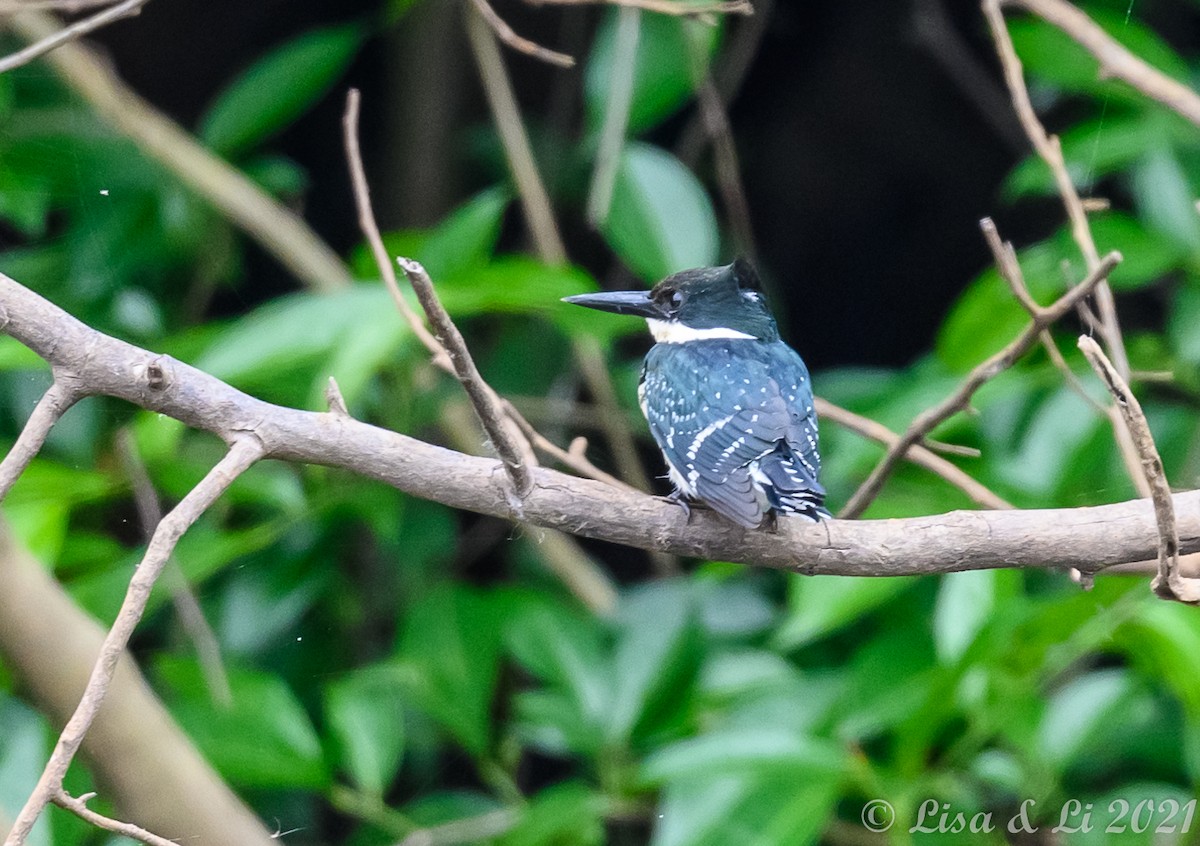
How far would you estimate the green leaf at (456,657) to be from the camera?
1822mm

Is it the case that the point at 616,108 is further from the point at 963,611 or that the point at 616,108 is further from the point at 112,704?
the point at 112,704

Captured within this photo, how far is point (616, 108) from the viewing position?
1.90 m

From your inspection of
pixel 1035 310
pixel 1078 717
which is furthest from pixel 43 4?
pixel 1078 717

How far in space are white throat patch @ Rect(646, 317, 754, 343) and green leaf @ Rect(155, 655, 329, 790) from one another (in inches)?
28.1

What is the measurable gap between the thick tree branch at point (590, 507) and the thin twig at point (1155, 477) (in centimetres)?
11

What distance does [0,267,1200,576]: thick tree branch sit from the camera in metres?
0.90

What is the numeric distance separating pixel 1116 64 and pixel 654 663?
995 mm

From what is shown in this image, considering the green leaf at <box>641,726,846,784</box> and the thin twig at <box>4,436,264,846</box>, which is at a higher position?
the thin twig at <box>4,436,264,846</box>

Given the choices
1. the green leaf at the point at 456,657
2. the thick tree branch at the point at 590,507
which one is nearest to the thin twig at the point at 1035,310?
the thick tree branch at the point at 590,507

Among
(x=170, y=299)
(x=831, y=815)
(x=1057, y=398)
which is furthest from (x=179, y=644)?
(x=1057, y=398)

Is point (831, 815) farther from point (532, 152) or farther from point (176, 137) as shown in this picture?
point (176, 137)

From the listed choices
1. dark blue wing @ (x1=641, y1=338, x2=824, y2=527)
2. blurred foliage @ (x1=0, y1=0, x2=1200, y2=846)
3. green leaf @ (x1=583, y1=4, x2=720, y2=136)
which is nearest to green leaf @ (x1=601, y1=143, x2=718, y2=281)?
blurred foliage @ (x1=0, y1=0, x2=1200, y2=846)

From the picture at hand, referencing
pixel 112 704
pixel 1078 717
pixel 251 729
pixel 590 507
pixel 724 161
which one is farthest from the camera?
pixel 724 161

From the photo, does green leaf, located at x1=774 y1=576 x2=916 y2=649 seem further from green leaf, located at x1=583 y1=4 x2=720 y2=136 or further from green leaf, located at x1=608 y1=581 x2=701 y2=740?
green leaf, located at x1=583 y1=4 x2=720 y2=136
